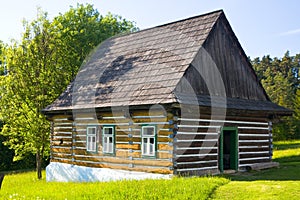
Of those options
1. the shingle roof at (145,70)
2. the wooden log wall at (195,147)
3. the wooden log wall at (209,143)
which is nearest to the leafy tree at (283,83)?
the wooden log wall at (209,143)

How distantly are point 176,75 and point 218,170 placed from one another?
3758 mm

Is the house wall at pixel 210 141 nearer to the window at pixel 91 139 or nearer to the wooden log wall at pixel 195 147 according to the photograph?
the wooden log wall at pixel 195 147

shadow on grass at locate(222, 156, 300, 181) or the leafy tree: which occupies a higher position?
the leafy tree

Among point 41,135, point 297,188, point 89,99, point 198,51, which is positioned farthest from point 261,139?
point 41,135

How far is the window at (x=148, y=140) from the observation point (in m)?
13.1

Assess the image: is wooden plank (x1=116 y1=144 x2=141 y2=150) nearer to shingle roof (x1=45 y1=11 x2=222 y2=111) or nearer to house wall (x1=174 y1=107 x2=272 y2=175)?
shingle roof (x1=45 y1=11 x2=222 y2=111)

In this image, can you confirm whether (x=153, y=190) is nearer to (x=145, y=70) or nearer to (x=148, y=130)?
(x=148, y=130)

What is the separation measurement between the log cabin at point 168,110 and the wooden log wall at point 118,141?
35 mm

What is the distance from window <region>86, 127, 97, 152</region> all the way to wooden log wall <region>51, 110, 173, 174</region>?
20 cm

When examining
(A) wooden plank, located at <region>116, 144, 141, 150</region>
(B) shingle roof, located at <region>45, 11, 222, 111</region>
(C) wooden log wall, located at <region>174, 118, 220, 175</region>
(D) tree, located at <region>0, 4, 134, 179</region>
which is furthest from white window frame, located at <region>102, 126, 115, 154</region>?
(D) tree, located at <region>0, 4, 134, 179</region>

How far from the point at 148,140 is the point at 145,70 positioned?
3.05 m

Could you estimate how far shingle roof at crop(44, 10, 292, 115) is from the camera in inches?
527

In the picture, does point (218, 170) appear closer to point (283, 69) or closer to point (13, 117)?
point (13, 117)

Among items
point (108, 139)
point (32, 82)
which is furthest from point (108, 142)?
point (32, 82)
